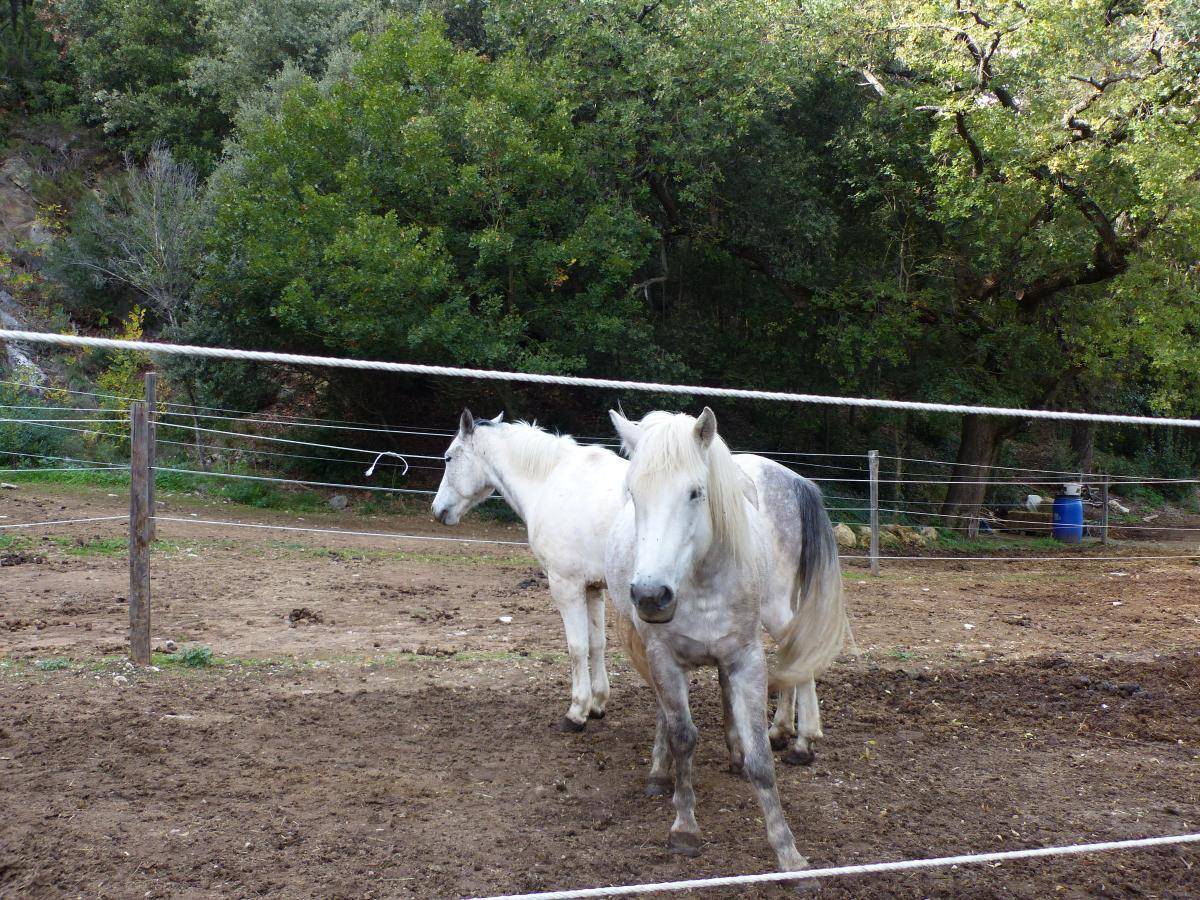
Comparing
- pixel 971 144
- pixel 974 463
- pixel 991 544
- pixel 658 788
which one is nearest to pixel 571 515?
pixel 658 788

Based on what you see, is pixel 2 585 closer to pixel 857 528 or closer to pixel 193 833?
pixel 193 833

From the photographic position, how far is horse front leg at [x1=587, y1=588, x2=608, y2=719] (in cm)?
482

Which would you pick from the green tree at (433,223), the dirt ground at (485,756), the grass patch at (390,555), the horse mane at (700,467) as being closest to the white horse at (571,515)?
the dirt ground at (485,756)

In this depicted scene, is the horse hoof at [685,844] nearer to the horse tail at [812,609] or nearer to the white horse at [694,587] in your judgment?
the white horse at [694,587]

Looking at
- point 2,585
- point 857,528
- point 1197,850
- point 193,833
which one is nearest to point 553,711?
point 193,833

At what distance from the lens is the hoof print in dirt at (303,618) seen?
22.2ft

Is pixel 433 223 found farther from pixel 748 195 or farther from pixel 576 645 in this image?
pixel 576 645

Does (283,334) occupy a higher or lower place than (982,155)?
lower

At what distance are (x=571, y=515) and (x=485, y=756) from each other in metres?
1.29

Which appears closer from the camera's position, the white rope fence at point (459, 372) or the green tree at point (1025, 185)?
the white rope fence at point (459, 372)

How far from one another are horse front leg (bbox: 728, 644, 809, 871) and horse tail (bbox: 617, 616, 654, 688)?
0.50m

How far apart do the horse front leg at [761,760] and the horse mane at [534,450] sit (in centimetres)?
220

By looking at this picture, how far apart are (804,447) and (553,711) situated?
13446 mm

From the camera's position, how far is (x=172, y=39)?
22.0m
